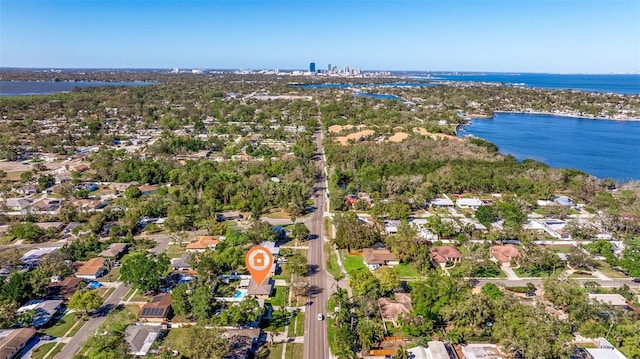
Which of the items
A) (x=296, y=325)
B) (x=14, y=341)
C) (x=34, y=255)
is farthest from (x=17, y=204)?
(x=296, y=325)

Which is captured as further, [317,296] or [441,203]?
[441,203]

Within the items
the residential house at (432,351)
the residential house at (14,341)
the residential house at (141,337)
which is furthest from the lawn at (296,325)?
the residential house at (14,341)

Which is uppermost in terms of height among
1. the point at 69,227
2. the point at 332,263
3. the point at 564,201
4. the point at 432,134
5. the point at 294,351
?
the point at 432,134

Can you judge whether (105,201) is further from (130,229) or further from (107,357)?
(107,357)

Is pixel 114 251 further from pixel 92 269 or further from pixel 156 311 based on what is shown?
pixel 156 311

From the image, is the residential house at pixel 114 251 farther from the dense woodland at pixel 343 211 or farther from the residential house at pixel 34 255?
the residential house at pixel 34 255

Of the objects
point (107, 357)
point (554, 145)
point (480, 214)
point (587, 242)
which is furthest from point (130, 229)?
point (554, 145)

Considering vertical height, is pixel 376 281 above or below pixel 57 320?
above
